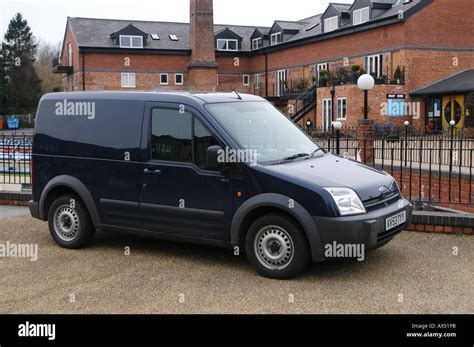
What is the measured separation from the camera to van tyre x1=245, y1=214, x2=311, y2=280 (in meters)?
5.98

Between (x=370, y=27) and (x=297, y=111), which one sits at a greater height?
(x=370, y=27)

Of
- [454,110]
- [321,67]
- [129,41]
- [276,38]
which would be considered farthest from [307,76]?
[129,41]

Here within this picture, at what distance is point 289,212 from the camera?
598cm

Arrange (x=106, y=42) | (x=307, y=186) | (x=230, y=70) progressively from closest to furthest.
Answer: (x=307, y=186) < (x=106, y=42) < (x=230, y=70)

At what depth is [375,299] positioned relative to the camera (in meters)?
5.51

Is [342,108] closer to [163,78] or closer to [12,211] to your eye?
[163,78]

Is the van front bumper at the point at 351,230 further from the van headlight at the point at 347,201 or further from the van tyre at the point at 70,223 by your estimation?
the van tyre at the point at 70,223

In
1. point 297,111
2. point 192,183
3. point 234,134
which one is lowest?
point 192,183

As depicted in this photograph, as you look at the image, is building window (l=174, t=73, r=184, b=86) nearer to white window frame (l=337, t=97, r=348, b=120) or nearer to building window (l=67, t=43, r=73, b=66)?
building window (l=67, t=43, r=73, b=66)

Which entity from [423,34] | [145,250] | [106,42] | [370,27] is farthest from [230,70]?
[145,250]

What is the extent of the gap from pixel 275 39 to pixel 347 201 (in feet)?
150

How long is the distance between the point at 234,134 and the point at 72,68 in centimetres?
4748
